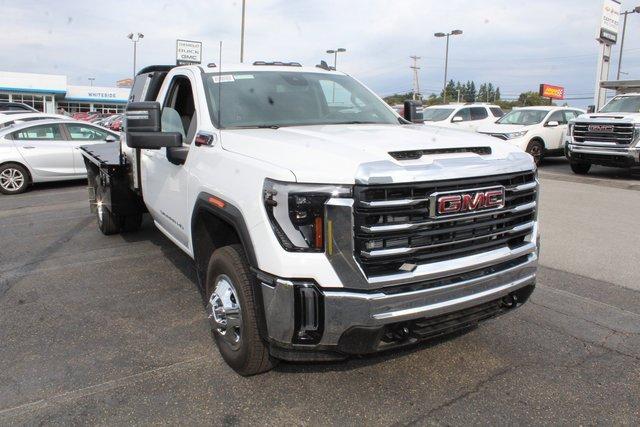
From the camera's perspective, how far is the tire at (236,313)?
3018 mm

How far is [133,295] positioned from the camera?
4.84 m

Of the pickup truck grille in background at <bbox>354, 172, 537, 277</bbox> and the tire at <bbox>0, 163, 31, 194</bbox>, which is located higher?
the pickup truck grille in background at <bbox>354, 172, 537, 277</bbox>

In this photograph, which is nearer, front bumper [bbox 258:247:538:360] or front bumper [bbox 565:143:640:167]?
front bumper [bbox 258:247:538:360]

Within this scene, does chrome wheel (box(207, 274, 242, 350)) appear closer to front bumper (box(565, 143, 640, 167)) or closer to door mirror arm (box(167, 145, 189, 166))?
door mirror arm (box(167, 145, 189, 166))

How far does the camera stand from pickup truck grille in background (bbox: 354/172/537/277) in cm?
267

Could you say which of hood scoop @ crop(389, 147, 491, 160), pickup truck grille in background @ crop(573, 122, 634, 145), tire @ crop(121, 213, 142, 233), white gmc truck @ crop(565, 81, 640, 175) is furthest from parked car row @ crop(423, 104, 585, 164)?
hood scoop @ crop(389, 147, 491, 160)

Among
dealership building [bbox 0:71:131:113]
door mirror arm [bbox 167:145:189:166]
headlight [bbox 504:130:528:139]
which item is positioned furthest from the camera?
dealership building [bbox 0:71:131:113]

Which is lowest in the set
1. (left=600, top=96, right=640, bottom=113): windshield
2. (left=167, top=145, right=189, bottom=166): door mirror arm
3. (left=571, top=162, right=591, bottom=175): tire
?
(left=571, top=162, right=591, bottom=175): tire

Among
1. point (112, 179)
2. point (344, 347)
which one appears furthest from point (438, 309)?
point (112, 179)

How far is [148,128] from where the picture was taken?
12.5 ft

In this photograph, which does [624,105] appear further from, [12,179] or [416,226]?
[12,179]

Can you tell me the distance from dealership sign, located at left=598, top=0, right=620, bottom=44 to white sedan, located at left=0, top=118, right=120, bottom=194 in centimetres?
1947

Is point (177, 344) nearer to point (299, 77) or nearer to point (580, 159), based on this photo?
point (299, 77)

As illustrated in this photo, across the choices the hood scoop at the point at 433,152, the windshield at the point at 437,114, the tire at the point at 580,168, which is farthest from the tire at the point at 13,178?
the tire at the point at 580,168
